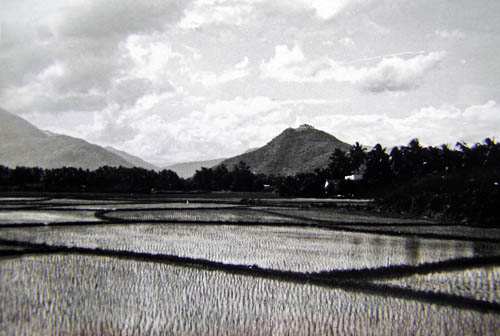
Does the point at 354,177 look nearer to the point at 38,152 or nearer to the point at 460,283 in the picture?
the point at 460,283

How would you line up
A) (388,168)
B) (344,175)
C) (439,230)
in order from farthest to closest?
(344,175) < (388,168) < (439,230)

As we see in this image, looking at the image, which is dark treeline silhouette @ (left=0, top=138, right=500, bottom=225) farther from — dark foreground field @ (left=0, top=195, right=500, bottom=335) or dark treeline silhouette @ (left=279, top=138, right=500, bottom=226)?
dark foreground field @ (left=0, top=195, right=500, bottom=335)

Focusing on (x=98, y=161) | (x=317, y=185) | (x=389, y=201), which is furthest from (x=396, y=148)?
(x=98, y=161)

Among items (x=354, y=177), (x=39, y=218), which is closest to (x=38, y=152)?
(x=354, y=177)

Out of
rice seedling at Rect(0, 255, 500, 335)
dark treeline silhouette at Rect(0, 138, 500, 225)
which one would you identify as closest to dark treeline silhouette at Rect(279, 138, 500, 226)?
dark treeline silhouette at Rect(0, 138, 500, 225)

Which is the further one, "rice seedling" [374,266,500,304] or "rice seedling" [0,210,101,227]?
"rice seedling" [0,210,101,227]

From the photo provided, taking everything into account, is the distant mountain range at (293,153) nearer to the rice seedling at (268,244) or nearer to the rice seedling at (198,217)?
the rice seedling at (198,217)

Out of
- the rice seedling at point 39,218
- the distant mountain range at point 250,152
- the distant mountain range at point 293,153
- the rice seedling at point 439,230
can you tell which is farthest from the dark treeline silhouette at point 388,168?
the distant mountain range at point 293,153
